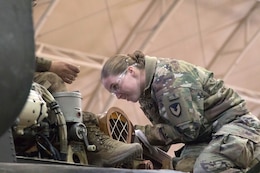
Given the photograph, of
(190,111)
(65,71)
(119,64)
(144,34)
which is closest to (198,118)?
(190,111)

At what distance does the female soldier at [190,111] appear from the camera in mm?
2855

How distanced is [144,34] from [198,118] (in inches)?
344

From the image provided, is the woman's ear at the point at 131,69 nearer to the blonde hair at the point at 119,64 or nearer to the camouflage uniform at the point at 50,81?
the blonde hair at the point at 119,64

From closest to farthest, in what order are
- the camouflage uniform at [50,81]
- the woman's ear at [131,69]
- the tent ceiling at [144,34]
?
the camouflage uniform at [50,81] < the woman's ear at [131,69] < the tent ceiling at [144,34]

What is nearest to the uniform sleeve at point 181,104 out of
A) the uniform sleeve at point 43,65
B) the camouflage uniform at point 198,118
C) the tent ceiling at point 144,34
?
the camouflage uniform at point 198,118

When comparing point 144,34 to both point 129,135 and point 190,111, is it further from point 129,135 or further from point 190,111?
point 190,111

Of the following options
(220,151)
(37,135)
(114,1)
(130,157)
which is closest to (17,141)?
(37,135)

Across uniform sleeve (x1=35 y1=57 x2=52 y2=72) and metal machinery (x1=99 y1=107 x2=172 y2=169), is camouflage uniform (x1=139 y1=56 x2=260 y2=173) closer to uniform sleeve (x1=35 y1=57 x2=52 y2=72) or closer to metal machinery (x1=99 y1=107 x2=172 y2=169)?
metal machinery (x1=99 y1=107 x2=172 y2=169)

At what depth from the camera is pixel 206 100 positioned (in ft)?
9.90

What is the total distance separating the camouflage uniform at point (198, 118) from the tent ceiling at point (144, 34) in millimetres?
7103

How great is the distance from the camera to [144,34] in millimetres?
11555

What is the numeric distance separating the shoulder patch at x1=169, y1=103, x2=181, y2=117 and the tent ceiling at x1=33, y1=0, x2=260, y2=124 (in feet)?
23.9

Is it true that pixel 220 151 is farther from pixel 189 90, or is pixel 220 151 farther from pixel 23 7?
pixel 23 7

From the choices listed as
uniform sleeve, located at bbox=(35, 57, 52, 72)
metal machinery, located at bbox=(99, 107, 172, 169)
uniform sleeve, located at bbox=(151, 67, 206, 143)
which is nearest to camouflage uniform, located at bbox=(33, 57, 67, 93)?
uniform sleeve, located at bbox=(35, 57, 52, 72)
